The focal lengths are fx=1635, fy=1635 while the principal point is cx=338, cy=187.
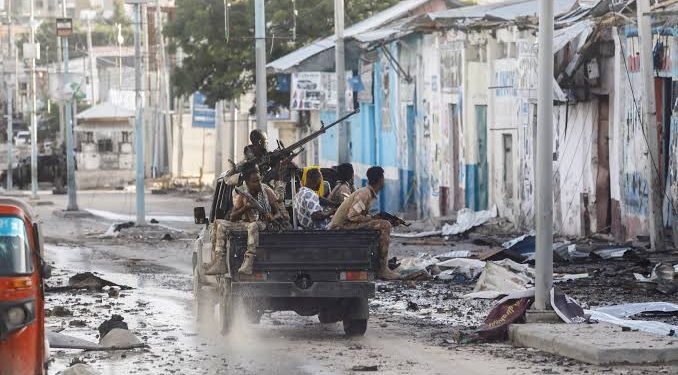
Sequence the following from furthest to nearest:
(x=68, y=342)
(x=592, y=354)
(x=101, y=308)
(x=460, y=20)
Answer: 1. (x=460, y=20)
2. (x=101, y=308)
3. (x=68, y=342)
4. (x=592, y=354)

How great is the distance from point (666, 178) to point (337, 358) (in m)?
13.5

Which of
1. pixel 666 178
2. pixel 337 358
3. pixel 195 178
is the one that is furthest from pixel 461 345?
pixel 195 178

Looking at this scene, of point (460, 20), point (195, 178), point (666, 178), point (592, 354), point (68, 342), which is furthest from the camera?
point (195, 178)

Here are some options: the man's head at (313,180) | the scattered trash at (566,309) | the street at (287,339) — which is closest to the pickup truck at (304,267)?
the street at (287,339)

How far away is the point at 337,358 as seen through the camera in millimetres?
14133

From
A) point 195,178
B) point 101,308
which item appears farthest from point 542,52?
point 195,178

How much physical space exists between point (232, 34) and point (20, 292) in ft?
144

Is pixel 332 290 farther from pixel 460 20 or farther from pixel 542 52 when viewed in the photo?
pixel 460 20

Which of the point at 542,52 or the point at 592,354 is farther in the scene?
the point at 542,52

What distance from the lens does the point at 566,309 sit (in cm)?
1568

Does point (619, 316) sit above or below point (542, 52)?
below

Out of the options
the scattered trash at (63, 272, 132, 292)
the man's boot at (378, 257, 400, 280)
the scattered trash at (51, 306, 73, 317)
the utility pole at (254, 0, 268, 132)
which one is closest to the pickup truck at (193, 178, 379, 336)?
the man's boot at (378, 257, 400, 280)

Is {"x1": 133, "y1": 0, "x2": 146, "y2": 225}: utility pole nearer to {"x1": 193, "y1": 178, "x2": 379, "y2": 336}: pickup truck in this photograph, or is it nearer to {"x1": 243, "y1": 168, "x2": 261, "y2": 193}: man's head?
{"x1": 243, "y1": 168, "x2": 261, "y2": 193}: man's head

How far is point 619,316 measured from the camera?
54.2 feet
